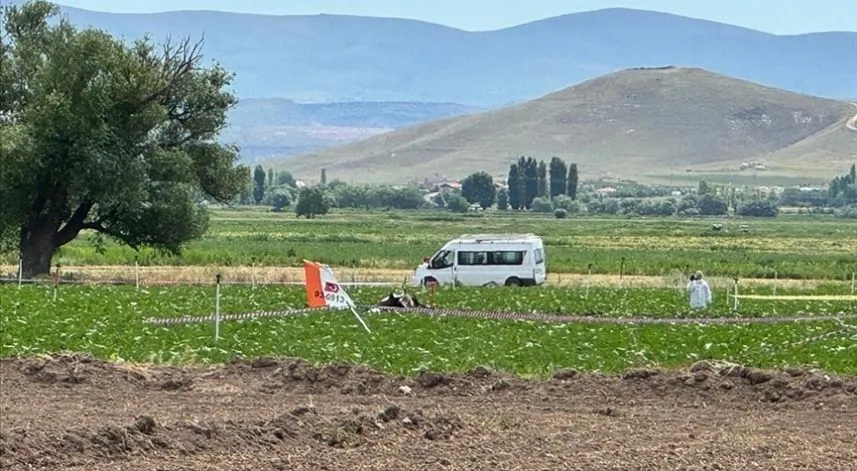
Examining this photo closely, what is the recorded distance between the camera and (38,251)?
4541cm

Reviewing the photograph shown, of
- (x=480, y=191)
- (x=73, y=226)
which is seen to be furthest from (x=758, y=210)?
(x=73, y=226)

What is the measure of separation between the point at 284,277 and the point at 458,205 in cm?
12307

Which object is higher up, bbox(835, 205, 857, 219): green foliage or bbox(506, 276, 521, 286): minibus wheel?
bbox(835, 205, 857, 219): green foliage

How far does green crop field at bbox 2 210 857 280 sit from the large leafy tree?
462cm

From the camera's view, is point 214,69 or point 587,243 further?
point 587,243

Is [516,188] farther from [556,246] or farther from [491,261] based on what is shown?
[491,261]

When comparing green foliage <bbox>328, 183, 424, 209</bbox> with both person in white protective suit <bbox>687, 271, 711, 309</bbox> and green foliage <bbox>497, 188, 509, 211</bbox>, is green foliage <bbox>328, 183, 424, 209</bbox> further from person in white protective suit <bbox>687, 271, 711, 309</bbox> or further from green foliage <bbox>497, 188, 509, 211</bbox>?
person in white protective suit <bbox>687, 271, 711, 309</bbox>

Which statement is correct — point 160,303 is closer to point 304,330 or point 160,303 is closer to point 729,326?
point 304,330

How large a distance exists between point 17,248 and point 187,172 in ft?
21.1

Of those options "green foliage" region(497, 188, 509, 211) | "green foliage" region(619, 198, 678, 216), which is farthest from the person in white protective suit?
"green foliage" region(497, 188, 509, 211)

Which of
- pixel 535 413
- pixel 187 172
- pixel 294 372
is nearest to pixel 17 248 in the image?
pixel 187 172

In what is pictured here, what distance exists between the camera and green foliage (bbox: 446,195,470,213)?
171500 millimetres

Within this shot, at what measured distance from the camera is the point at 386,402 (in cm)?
1734

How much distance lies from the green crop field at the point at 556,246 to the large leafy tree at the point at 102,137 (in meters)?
4.62
